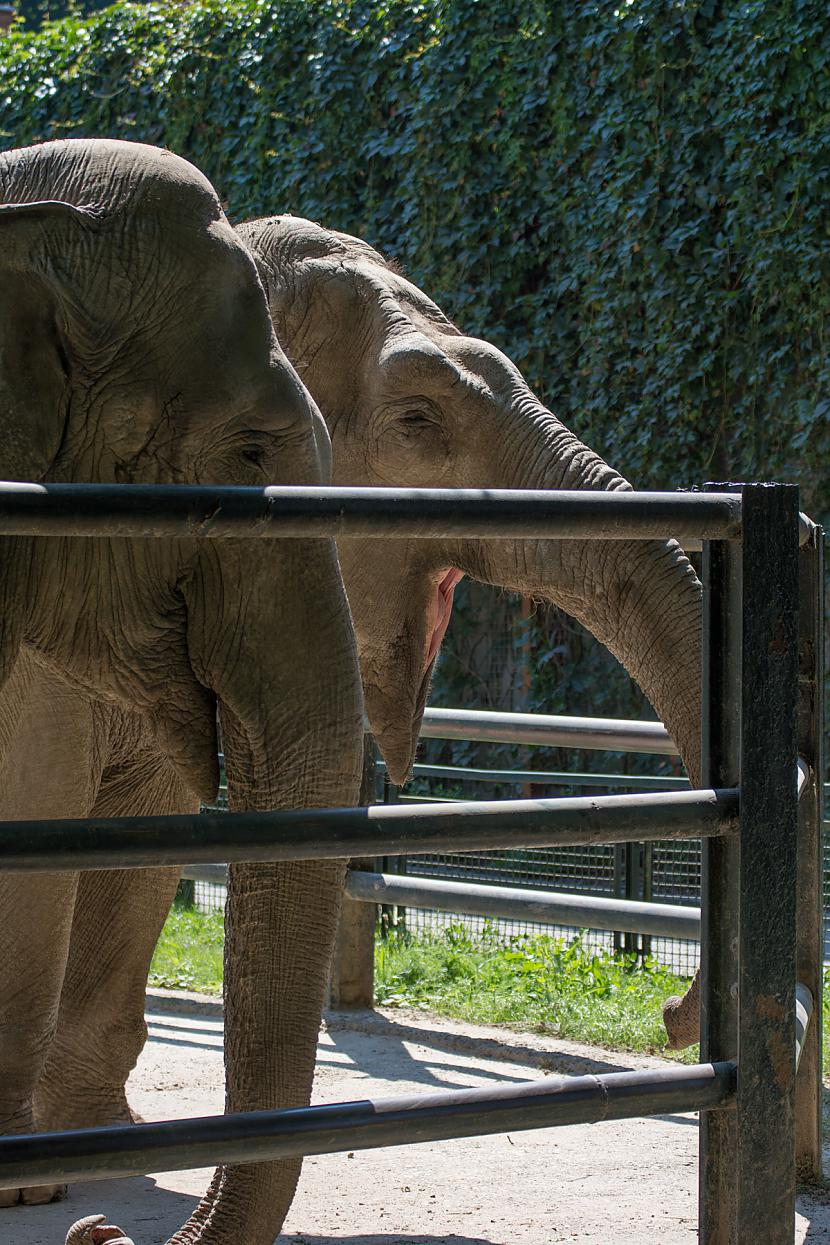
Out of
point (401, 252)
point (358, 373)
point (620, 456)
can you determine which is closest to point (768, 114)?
point (620, 456)

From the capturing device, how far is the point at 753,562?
226cm

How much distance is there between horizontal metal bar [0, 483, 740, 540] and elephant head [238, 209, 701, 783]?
6.81 feet

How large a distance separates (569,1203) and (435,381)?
2.23 meters

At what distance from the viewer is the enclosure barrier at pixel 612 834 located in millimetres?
1832

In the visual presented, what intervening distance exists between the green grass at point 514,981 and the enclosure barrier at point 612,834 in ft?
9.20

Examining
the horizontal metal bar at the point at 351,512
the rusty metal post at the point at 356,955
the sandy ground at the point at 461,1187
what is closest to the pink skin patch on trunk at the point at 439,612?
the rusty metal post at the point at 356,955

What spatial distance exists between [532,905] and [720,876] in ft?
10.6

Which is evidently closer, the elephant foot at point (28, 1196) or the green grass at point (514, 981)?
the elephant foot at point (28, 1196)

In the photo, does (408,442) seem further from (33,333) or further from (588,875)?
(588,875)

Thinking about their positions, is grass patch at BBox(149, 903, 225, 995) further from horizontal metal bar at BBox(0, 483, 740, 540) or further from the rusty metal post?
horizontal metal bar at BBox(0, 483, 740, 540)

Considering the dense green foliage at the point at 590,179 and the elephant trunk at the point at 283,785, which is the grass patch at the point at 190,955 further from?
the dense green foliage at the point at 590,179

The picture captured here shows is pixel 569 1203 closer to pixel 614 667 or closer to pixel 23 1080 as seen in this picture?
pixel 23 1080

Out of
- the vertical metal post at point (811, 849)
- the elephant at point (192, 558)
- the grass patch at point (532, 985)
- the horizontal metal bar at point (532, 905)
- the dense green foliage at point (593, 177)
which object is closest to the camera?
the elephant at point (192, 558)

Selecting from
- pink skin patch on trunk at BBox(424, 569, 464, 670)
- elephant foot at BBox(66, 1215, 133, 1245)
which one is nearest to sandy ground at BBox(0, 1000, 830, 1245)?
elephant foot at BBox(66, 1215, 133, 1245)
